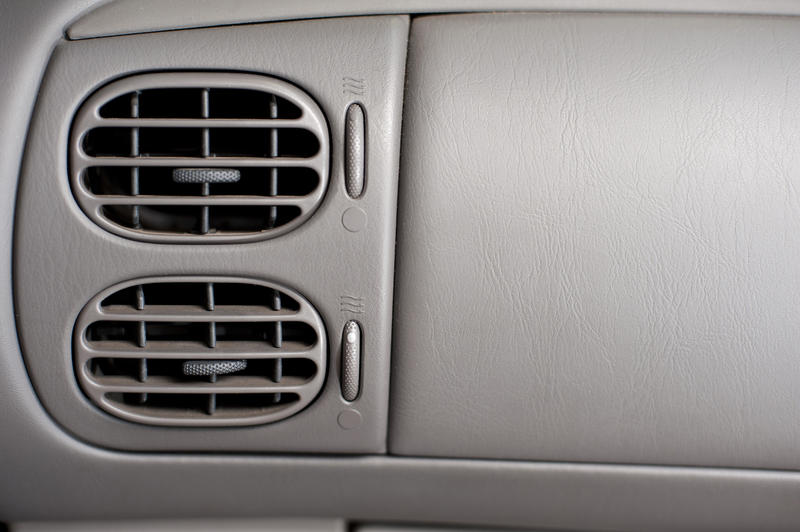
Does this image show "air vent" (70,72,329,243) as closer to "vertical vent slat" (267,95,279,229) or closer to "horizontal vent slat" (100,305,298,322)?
"vertical vent slat" (267,95,279,229)

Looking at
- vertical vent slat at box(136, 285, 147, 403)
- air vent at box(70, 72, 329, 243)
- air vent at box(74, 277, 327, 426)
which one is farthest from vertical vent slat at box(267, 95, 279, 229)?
vertical vent slat at box(136, 285, 147, 403)

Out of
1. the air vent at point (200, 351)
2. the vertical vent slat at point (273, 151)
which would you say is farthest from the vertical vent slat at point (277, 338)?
the vertical vent slat at point (273, 151)

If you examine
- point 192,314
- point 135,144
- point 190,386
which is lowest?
point 190,386

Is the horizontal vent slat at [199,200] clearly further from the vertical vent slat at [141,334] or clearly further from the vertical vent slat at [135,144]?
the vertical vent slat at [141,334]

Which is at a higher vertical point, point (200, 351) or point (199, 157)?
point (199, 157)

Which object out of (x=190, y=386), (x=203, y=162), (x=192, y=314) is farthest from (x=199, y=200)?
(x=190, y=386)

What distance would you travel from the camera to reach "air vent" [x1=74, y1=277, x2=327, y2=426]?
100cm

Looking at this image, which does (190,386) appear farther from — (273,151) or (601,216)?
(601,216)

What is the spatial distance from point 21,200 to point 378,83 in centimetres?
55

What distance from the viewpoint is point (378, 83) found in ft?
3.17

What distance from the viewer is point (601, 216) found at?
0.98 meters

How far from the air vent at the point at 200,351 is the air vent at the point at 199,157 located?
0.10m

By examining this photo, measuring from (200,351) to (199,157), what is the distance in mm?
296

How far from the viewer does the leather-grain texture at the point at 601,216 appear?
97 cm
